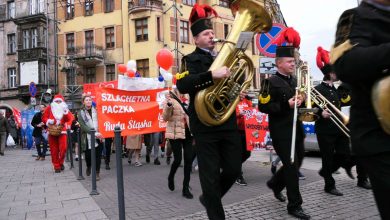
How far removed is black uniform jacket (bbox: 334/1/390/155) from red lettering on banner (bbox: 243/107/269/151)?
23.8 feet

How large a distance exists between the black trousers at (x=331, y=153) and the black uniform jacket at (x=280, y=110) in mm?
1387

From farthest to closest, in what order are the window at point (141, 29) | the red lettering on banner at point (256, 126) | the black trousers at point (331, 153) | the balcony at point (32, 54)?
the balcony at point (32, 54) < the window at point (141, 29) < the red lettering on banner at point (256, 126) < the black trousers at point (331, 153)

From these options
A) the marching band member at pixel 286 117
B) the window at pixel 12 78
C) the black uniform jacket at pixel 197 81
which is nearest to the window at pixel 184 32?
the window at pixel 12 78

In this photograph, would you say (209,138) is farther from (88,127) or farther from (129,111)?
(88,127)

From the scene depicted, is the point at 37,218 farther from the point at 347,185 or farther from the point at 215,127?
the point at 347,185

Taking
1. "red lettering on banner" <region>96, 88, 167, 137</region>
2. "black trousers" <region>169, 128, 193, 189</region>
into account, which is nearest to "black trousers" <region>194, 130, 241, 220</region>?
"black trousers" <region>169, 128, 193, 189</region>

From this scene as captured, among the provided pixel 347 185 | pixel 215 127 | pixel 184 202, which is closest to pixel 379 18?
pixel 215 127

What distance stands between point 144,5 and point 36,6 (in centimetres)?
1410

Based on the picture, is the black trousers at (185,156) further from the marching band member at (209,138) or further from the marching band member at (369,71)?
the marching band member at (369,71)

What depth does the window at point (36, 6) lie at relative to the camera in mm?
42781

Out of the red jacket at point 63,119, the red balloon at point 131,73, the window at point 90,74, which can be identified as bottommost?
the red jacket at point 63,119

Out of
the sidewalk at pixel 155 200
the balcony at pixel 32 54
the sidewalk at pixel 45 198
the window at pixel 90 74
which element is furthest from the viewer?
the balcony at pixel 32 54

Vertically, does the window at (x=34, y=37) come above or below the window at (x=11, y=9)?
below

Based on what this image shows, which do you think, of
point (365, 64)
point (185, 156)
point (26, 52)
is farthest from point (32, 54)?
point (365, 64)
